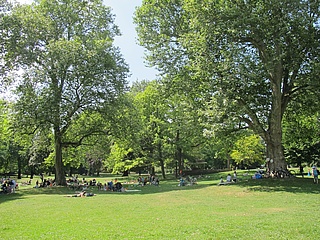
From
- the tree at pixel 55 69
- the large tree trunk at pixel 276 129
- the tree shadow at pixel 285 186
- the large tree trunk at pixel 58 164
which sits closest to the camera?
the tree shadow at pixel 285 186

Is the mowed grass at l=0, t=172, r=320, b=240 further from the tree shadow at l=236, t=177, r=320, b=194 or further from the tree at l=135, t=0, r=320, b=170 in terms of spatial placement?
the tree at l=135, t=0, r=320, b=170

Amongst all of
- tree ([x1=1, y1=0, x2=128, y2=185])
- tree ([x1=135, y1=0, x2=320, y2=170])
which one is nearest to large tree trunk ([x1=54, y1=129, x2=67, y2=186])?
tree ([x1=1, y1=0, x2=128, y2=185])

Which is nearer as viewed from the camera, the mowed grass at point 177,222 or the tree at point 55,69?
the mowed grass at point 177,222

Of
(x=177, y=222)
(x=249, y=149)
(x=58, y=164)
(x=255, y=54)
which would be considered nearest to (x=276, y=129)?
(x=255, y=54)

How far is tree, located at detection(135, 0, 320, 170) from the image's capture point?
21.9 metres

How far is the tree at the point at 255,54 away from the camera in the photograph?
21922mm

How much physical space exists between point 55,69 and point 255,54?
60.4ft

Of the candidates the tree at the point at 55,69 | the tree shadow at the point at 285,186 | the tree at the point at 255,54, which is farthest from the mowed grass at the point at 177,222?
the tree at the point at 55,69

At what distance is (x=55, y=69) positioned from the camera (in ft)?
94.2

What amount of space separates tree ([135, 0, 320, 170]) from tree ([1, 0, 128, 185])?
9.18 metres

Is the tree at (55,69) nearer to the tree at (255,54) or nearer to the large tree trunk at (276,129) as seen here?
the tree at (255,54)

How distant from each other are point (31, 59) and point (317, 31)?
2519 cm

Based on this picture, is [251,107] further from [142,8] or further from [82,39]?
[82,39]

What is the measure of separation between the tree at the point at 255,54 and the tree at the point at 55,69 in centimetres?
918
